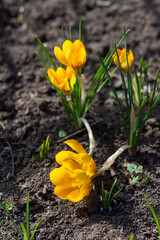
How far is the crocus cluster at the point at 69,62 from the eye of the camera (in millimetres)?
1672

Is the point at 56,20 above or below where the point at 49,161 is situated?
above

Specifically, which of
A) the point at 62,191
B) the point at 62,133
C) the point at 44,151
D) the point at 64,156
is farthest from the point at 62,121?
the point at 62,191

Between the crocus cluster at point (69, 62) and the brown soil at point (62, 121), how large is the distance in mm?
465

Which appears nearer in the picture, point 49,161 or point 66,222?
point 66,222

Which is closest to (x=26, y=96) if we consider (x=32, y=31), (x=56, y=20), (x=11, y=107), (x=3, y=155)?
(x=11, y=107)

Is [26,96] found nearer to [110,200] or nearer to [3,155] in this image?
[3,155]

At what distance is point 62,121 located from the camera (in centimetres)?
216

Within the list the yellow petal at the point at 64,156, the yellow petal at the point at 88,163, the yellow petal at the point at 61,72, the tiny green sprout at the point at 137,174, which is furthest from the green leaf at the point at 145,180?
the yellow petal at the point at 61,72

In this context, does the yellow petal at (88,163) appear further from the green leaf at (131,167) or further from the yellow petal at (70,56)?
the yellow petal at (70,56)

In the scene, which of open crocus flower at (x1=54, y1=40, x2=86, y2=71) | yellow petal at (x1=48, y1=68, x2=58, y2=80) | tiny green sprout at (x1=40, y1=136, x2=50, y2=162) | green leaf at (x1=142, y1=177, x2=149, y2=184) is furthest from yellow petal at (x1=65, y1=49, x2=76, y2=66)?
green leaf at (x1=142, y1=177, x2=149, y2=184)

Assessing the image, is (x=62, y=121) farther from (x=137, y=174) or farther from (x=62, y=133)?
(x=137, y=174)

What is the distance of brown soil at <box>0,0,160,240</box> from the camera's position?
1588 millimetres

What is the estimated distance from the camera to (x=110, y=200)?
1616 millimetres

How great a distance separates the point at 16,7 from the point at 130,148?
2.27 metres
